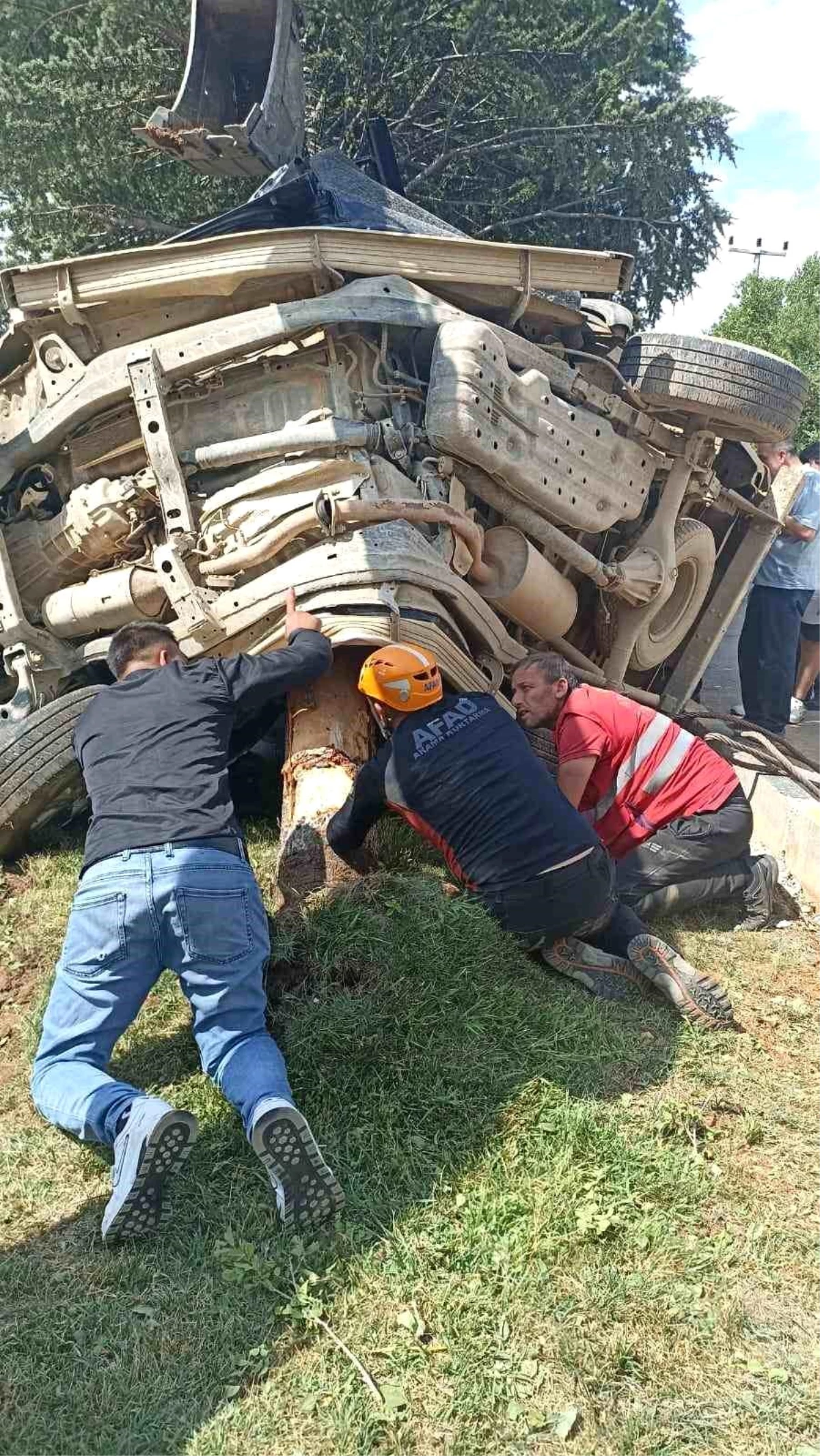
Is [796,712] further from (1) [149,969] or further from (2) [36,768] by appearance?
(1) [149,969]

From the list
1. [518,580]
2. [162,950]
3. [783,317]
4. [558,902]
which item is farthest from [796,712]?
[783,317]

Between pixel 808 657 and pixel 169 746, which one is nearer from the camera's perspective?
pixel 169 746

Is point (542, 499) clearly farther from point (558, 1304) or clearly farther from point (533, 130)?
point (533, 130)

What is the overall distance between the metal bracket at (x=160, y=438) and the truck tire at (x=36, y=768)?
0.85m

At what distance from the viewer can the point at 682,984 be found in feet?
11.7

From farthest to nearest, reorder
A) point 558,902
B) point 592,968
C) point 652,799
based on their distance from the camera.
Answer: point 652,799
point 592,968
point 558,902

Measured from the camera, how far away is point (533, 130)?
14109 millimetres

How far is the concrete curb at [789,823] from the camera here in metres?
4.72

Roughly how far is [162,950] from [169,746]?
0.66 metres

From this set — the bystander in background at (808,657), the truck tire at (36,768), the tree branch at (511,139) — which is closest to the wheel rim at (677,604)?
the bystander in background at (808,657)

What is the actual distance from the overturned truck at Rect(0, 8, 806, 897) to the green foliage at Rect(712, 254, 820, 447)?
1282 centimetres

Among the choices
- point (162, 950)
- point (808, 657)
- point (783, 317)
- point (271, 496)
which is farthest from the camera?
point (783, 317)

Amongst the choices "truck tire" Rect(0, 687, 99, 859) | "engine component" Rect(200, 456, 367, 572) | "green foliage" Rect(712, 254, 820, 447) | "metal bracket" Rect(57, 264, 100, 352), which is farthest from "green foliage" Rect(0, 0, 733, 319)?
"truck tire" Rect(0, 687, 99, 859)

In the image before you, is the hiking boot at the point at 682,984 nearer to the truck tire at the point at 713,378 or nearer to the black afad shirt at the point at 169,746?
the black afad shirt at the point at 169,746
